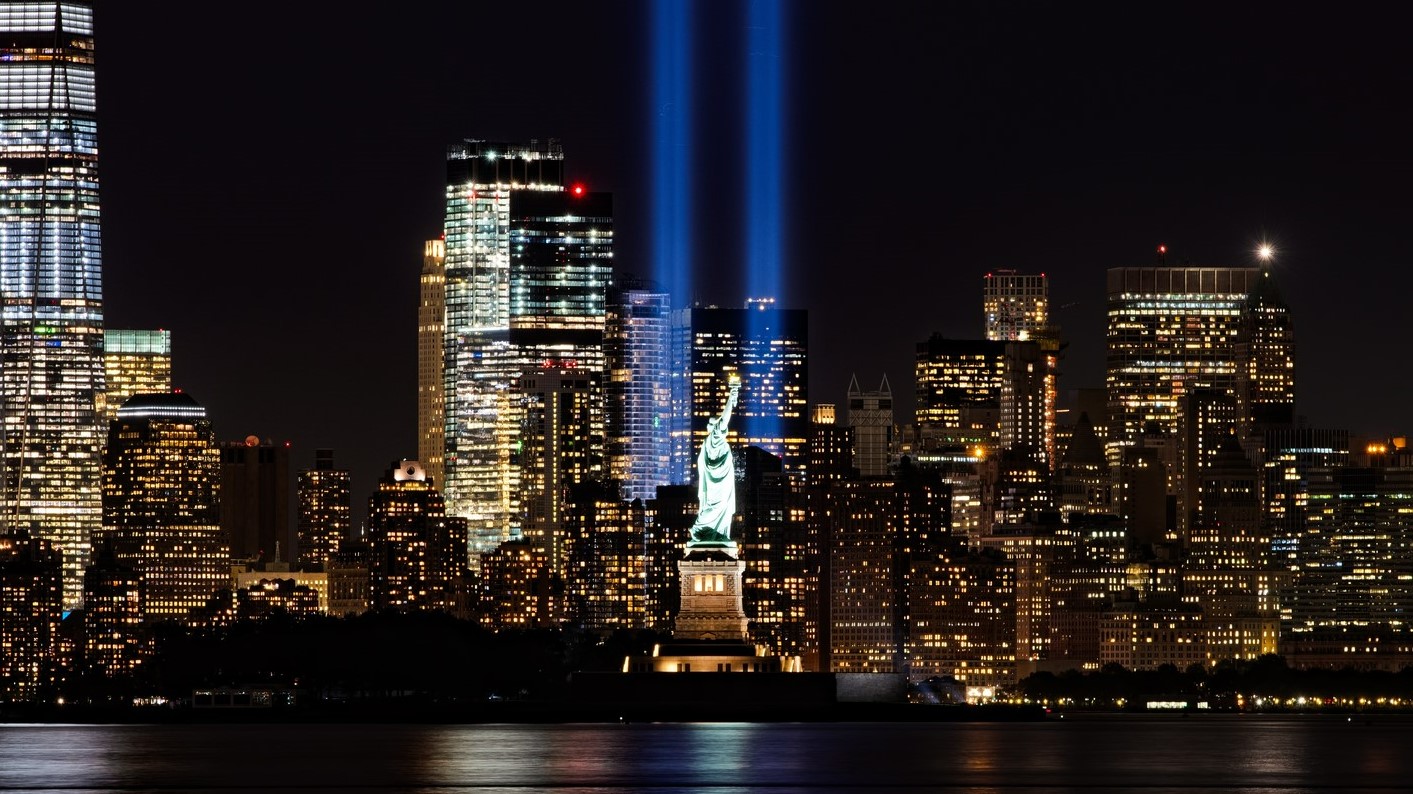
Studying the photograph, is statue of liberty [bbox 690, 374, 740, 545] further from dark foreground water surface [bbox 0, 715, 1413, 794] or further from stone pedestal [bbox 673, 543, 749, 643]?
dark foreground water surface [bbox 0, 715, 1413, 794]

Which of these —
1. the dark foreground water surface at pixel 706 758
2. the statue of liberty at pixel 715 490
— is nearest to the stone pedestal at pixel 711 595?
the statue of liberty at pixel 715 490

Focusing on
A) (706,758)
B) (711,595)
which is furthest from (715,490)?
(706,758)

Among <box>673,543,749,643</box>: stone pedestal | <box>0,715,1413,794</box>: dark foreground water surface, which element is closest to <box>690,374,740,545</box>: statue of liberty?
<box>673,543,749,643</box>: stone pedestal

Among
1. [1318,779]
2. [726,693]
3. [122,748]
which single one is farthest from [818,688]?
[1318,779]

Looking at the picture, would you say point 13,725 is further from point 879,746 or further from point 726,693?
point 879,746

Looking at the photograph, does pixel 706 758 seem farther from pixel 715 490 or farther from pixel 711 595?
pixel 715 490
